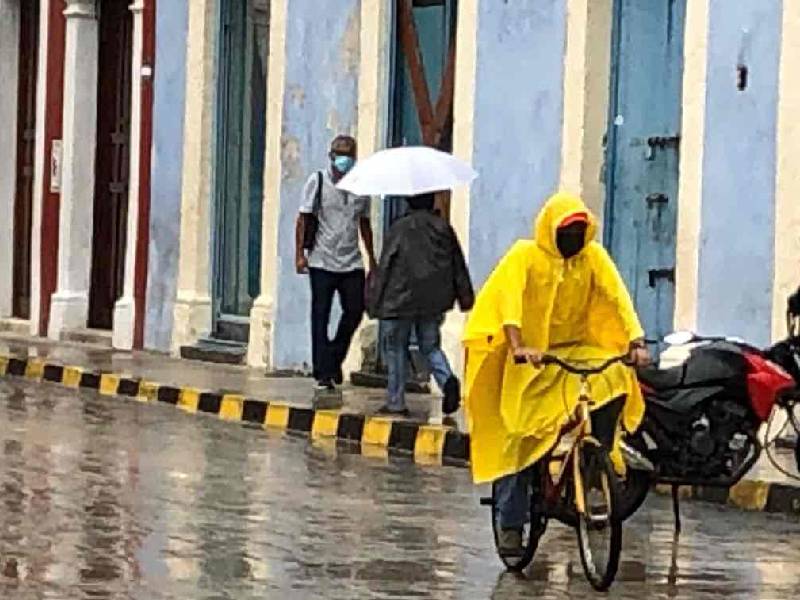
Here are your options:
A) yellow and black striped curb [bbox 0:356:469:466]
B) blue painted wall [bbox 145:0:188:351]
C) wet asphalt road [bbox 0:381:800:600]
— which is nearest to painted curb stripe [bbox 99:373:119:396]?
yellow and black striped curb [bbox 0:356:469:466]

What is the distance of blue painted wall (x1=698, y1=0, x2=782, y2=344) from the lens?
15.1 metres

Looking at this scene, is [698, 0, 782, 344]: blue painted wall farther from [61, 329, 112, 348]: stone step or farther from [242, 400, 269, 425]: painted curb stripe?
[61, 329, 112, 348]: stone step

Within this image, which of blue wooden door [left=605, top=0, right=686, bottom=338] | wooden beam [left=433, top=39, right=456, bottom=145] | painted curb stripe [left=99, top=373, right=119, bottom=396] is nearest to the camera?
blue wooden door [left=605, top=0, right=686, bottom=338]

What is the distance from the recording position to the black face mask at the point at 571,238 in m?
9.38

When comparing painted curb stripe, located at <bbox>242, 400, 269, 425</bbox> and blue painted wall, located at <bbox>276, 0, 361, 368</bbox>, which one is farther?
blue painted wall, located at <bbox>276, 0, 361, 368</bbox>

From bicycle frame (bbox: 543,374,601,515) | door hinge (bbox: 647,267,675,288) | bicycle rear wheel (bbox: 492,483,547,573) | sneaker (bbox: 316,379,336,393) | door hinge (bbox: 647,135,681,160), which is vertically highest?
door hinge (bbox: 647,135,681,160)

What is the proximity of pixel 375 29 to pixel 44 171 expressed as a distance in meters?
6.85

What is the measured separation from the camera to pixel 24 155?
85.9 feet

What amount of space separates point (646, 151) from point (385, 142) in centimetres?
296

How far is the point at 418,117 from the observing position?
19109mm

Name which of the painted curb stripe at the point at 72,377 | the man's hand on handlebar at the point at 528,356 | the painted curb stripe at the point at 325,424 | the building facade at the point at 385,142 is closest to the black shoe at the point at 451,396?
the painted curb stripe at the point at 325,424

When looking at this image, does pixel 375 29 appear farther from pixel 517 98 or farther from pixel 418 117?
pixel 517 98

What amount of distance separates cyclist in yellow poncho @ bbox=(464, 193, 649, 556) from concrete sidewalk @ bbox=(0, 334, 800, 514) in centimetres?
344

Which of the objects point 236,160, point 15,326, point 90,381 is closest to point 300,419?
point 90,381
